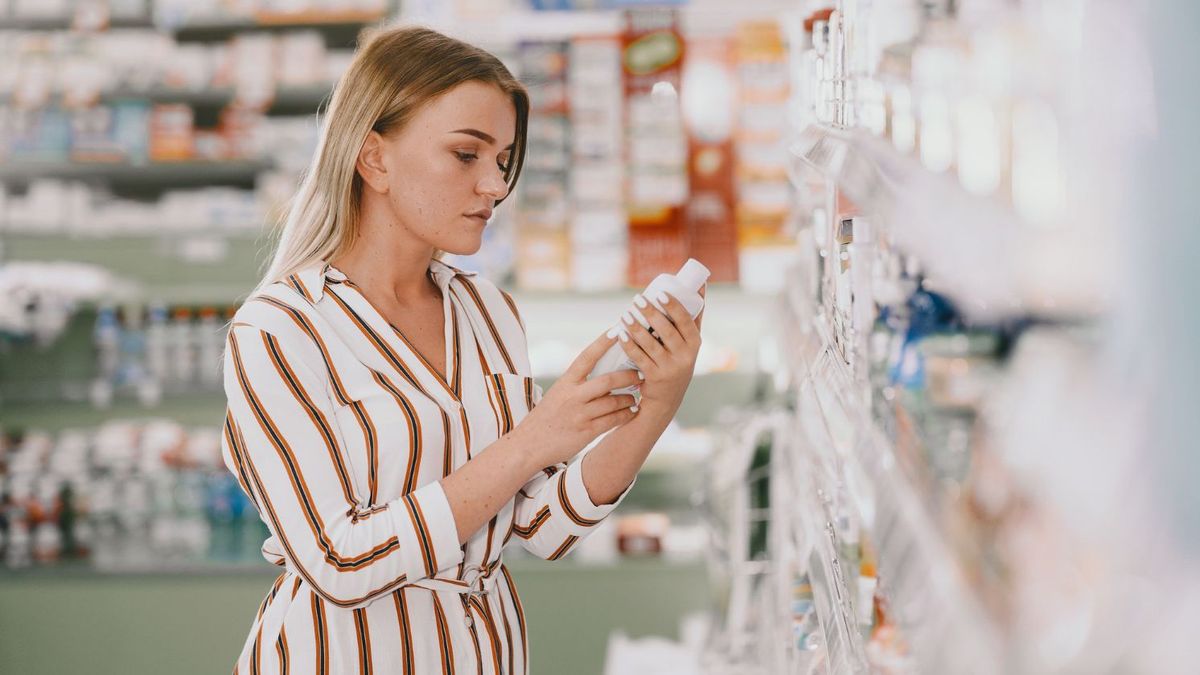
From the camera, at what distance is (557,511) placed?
1.64 metres

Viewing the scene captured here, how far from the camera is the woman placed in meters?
1.41

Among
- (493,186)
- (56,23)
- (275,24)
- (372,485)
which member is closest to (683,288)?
(493,186)

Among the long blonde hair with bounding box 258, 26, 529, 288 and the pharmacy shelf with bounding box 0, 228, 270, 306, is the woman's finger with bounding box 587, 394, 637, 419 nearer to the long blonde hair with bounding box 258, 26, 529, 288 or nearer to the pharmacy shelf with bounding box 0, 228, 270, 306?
the long blonde hair with bounding box 258, 26, 529, 288

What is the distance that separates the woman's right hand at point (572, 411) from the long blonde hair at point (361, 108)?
41 cm

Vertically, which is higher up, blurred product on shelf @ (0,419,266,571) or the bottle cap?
the bottle cap

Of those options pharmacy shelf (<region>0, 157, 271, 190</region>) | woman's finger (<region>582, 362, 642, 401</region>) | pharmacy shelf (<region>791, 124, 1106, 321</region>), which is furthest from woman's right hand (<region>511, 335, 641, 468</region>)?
pharmacy shelf (<region>0, 157, 271, 190</region>)

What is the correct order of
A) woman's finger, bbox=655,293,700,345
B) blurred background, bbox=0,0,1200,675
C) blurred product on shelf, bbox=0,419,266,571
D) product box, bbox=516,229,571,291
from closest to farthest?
woman's finger, bbox=655,293,700,345
blurred background, bbox=0,0,1200,675
product box, bbox=516,229,571,291
blurred product on shelf, bbox=0,419,266,571

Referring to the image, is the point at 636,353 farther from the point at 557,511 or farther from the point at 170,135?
the point at 170,135

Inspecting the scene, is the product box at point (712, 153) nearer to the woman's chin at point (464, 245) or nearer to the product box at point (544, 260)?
the product box at point (544, 260)

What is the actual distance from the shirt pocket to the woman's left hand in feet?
0.92

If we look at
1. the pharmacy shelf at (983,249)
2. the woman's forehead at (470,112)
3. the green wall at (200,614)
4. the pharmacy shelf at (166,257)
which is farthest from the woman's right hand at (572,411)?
the pharmacy shelf at (166,257)

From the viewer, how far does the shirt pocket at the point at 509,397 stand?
5.41ft

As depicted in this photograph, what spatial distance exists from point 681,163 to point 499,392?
7.96 ft

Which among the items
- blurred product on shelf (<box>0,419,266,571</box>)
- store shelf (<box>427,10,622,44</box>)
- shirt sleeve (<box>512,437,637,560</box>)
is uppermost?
store shelf (<box>427,10,622,44</box>)
